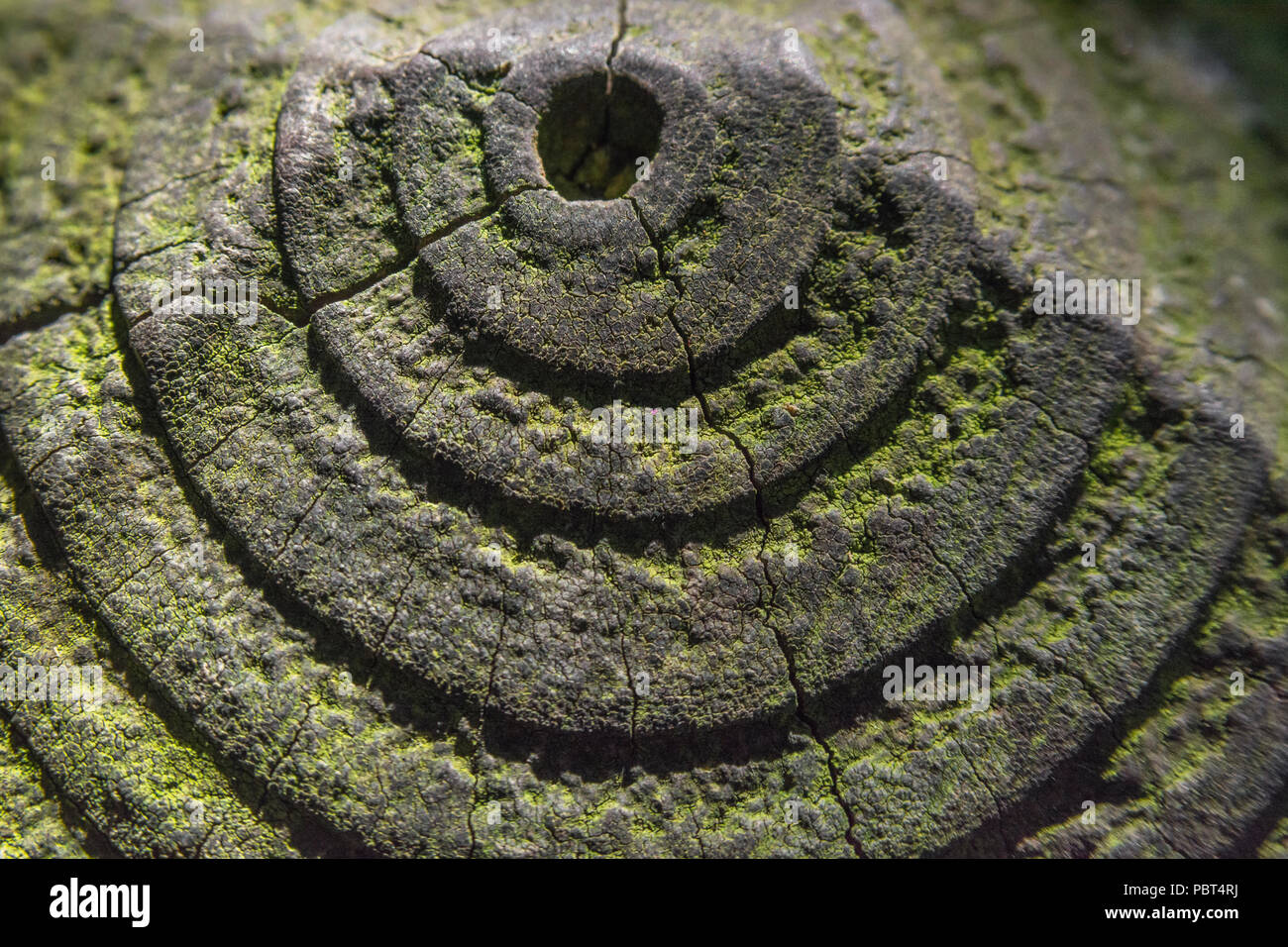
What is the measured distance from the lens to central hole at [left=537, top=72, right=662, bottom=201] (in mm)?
2322

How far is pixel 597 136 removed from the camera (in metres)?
2.43

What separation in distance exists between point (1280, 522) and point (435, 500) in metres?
2.29

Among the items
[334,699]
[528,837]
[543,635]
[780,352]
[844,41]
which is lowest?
[528,837]

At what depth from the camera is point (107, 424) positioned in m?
2.21

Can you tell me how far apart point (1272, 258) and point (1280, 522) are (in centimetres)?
104

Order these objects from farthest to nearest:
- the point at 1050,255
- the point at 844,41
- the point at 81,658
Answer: the point at 844,41
the point at 1050,255
the point at 81,658

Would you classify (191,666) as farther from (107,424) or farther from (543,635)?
(543,635)

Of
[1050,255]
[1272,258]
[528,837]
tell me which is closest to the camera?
[528,837]

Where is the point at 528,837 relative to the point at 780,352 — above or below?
below

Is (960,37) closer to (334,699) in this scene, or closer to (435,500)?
(435,500)

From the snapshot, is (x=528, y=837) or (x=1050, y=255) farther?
(x=1050, y=255)

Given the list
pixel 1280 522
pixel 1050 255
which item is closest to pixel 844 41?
pixel 1050 255

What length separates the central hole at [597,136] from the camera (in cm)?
232

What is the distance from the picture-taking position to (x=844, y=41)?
99.9 inches
